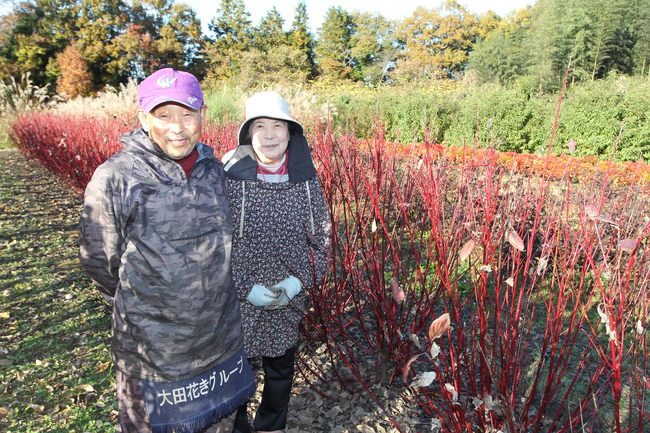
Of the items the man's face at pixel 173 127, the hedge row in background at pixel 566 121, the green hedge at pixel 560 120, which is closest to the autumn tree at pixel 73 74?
the green hedge at pixel 560 120

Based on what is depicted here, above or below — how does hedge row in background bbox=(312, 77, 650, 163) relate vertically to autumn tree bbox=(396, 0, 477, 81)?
below

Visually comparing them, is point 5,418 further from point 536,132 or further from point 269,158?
point 536,132

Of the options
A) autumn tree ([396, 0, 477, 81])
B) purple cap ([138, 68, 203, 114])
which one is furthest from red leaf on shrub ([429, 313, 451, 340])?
autumn tree ([396, 0, 477, 81])

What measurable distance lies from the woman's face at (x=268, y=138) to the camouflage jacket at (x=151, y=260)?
16.1 inches

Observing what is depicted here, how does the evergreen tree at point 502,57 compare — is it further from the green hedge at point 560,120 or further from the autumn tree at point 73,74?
the autumn tree at point 73,74

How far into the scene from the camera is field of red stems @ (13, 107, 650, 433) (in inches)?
53.6

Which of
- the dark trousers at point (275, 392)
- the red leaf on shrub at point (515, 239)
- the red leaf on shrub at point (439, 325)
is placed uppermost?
the red leaf on shrub at point (515, 239)

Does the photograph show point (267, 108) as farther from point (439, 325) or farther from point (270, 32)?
point (270, 32)

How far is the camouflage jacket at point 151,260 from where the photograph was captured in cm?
141

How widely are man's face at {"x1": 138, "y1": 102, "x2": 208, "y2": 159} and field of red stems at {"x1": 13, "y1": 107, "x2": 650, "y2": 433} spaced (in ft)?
2.29

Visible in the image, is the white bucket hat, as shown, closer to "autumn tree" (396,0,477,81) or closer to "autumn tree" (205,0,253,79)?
"autumn tree" (205,0,253,79)

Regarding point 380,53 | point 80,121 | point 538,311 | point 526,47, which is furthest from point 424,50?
point 538,311

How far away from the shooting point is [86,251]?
144cm

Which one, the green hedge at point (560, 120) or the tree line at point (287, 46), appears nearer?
the green hedge at point (560, 120)
